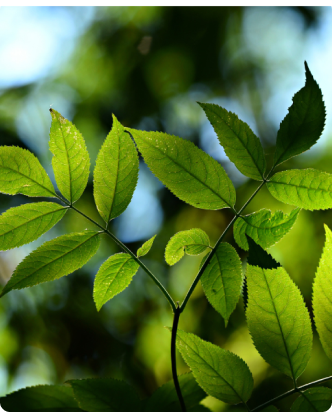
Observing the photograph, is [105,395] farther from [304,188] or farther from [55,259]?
[304,188]

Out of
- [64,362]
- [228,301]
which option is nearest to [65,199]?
[228,301]

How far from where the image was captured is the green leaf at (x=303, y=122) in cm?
32

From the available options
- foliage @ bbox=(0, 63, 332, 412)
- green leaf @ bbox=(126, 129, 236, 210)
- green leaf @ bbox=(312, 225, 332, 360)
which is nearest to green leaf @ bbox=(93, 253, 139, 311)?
foliage @ bbox=(0, 63, 332, 412)

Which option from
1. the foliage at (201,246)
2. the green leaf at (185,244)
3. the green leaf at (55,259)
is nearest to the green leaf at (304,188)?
the foliage at (201,246)

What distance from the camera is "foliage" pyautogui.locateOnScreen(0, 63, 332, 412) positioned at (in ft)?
1.11

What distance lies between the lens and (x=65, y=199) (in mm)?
418

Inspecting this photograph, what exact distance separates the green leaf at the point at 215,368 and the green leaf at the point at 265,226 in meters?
0.12

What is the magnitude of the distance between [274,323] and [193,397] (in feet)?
0.51

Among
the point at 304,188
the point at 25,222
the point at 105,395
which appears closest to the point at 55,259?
the point at 25,222

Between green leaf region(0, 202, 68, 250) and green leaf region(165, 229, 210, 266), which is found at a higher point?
green leaf region(0, 202, 68, 250)

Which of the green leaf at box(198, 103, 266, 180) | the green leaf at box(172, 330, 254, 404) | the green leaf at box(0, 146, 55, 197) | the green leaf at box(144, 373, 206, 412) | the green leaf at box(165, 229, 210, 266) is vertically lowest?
the green leaf at box(144, 373, 206, 412)

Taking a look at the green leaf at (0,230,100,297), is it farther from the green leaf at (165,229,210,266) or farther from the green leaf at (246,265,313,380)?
the green leaf at (246,265,313,380)

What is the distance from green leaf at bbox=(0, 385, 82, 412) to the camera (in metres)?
0.37

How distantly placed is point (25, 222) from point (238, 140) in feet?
0.87
